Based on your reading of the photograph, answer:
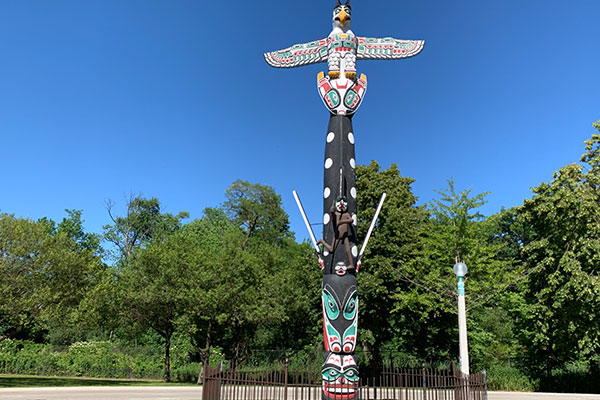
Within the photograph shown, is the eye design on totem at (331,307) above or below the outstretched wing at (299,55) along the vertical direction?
below

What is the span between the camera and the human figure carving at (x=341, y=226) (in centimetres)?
988

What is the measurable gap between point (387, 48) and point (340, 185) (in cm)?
456

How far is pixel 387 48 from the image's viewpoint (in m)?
12.6

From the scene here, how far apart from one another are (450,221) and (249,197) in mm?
30101

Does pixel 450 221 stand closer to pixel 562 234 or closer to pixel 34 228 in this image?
pixel 562 234

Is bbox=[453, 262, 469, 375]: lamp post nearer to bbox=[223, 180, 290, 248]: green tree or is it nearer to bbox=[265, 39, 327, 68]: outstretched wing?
bbox=[265, 39, 327, 68]: outstretched wing

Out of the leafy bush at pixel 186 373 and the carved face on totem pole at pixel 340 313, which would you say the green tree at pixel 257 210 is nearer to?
the leafy bush at pixel 186 373

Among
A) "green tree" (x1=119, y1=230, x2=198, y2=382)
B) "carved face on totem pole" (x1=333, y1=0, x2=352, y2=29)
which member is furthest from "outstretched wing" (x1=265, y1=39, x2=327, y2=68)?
"green tree" (x1=119, y1=230, x2=198, y2=382)

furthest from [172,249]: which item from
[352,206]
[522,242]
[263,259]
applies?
[522,242]

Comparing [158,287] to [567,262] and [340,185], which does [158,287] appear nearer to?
[340,185]

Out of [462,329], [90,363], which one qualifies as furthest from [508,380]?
[90,363]

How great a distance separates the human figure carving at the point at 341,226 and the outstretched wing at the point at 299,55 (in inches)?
181

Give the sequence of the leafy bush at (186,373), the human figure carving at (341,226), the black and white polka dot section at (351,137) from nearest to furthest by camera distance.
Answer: the human figure carving at (341,226), the black and white polka dot section at (351,137), the leafy bush at (186,373)

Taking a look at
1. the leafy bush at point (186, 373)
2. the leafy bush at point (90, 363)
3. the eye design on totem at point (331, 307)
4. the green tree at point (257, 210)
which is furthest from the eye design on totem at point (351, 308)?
the green tree at point (257, 210)
